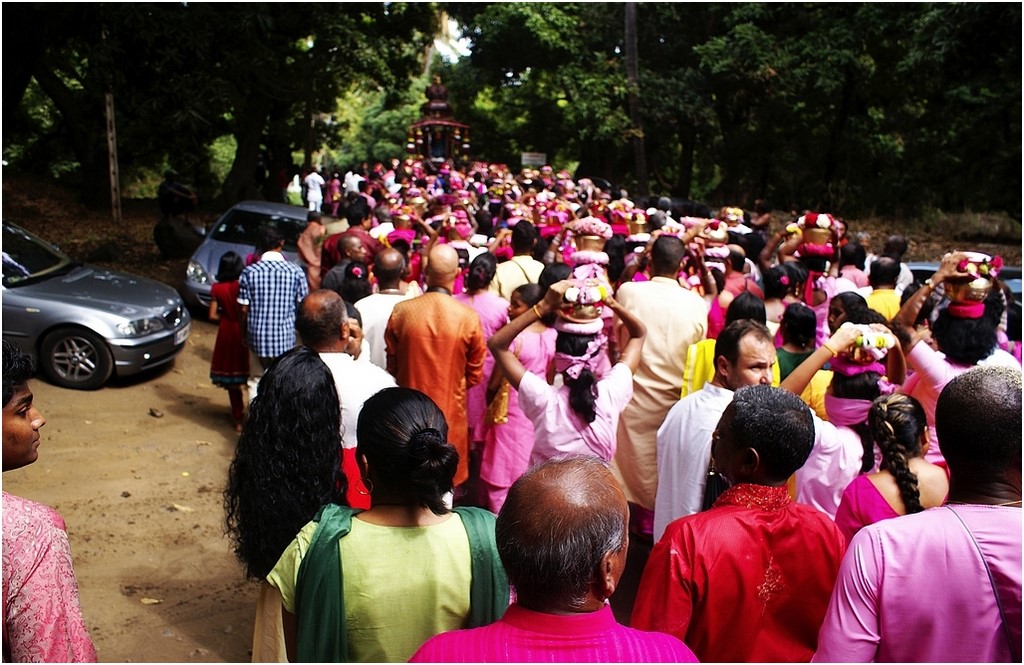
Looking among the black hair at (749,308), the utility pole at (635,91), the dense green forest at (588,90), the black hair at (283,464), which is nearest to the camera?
the black hair at (283,464)

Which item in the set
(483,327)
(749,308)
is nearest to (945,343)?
(749,308)

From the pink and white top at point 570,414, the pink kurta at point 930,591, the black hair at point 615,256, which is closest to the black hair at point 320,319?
the pink and white top at point 570,414

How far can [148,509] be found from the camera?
648 centimetres

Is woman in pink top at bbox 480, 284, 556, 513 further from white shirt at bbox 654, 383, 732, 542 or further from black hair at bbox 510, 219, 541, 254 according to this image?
Result: black hair at bbox 510, 219, 541, 254

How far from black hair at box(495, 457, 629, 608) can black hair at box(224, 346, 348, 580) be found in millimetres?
1322

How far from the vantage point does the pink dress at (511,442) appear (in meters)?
5.52

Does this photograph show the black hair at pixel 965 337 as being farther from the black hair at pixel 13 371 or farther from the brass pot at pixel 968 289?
the black hair at pixel 13 371

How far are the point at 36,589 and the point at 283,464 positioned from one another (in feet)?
3.21

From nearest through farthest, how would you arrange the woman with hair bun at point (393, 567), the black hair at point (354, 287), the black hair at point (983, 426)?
the black hair at point (983, 426)
the woman with hair bun at point (393, 567)
the black hair at point (354, 287)

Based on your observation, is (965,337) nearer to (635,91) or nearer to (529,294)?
(529,294)

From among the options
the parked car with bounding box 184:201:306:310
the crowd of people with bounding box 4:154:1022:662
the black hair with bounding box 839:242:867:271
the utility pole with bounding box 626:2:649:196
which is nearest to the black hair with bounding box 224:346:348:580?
the crowd of people with bounding box 4:154:1022:662

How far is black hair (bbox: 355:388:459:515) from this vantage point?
253 centimetres

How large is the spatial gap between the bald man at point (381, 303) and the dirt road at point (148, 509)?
1638 millimetres

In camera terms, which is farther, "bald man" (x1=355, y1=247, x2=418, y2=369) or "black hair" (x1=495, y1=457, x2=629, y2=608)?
"bald man" (x1=355, y1=247, x2=418, y2=369)
